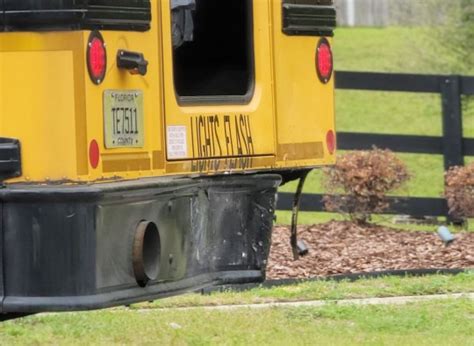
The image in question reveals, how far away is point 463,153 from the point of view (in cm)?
1336

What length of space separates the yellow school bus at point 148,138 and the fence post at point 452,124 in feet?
19.0

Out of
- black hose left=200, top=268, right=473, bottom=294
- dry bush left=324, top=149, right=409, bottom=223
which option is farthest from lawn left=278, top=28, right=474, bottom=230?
black hose left=200, top=268, right=473, bottom=294

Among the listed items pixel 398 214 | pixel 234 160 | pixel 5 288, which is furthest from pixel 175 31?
pixel 398 214

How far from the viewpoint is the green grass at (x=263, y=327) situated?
24.0ft

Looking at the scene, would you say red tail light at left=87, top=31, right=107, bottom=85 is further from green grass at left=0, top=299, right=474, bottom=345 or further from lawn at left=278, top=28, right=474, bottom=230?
lawn at left=278, top=28, right=474, bottom=230

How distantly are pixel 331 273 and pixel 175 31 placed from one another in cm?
392

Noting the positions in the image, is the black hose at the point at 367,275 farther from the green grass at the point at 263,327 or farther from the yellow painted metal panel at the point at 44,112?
the yellow painted metal panel at the point at 44,112

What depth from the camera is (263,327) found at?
766 centimetres

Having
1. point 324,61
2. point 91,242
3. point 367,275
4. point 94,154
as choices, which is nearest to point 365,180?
point 367,275

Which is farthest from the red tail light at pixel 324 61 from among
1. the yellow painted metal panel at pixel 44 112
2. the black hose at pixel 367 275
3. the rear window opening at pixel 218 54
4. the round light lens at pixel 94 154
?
the yellow painted metal panel at pixel 44 112

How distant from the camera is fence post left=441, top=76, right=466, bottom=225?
13305mm

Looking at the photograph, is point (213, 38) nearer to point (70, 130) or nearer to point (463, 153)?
point (70, 130)

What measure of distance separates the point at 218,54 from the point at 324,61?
638mm

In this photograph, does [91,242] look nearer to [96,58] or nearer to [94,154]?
[94,154]
